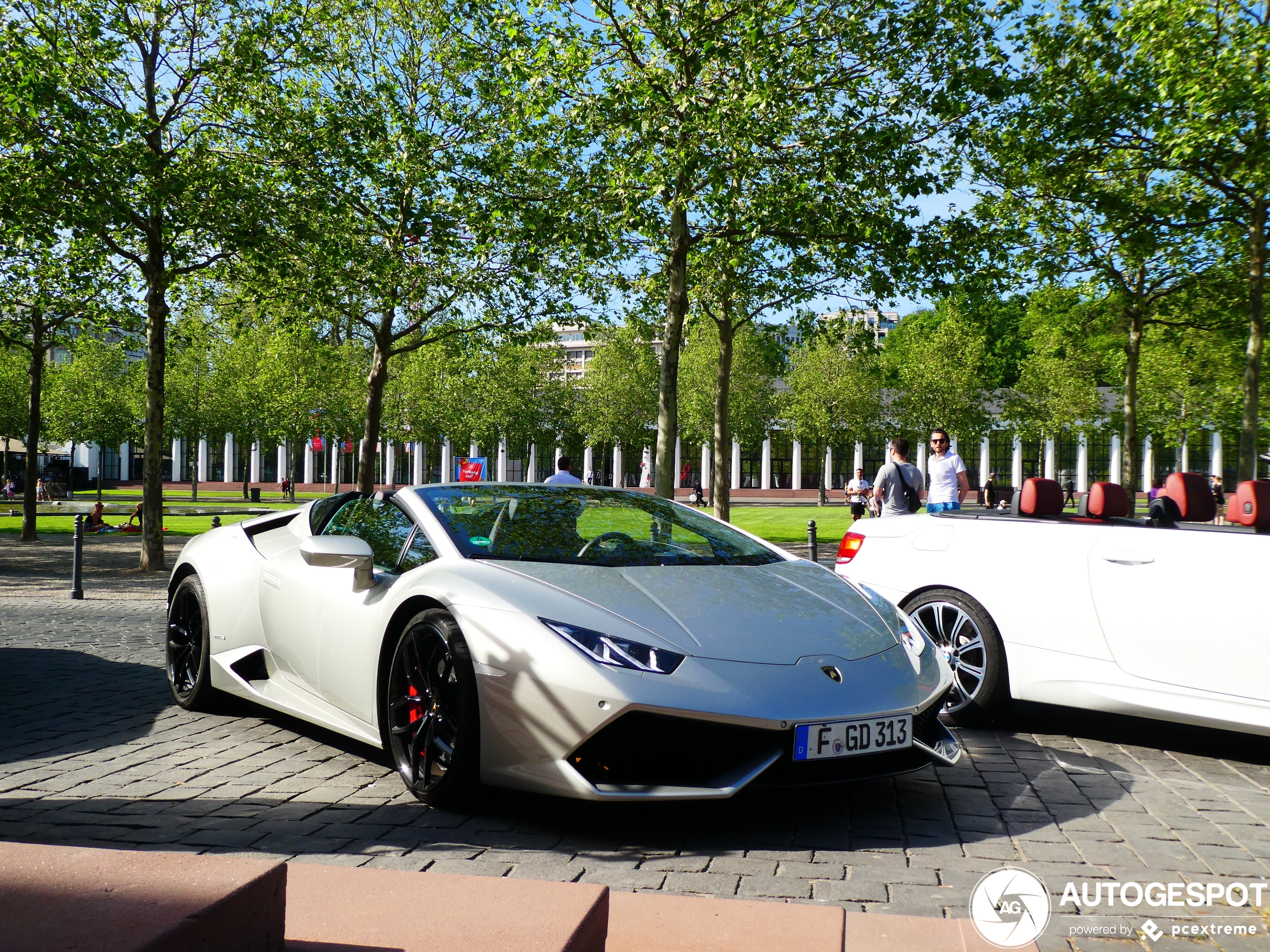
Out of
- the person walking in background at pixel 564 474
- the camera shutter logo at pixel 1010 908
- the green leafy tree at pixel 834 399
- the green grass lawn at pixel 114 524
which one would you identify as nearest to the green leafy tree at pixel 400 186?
the person walking in background at pixel 564 474

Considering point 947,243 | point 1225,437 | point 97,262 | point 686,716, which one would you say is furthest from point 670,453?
point 1225,437

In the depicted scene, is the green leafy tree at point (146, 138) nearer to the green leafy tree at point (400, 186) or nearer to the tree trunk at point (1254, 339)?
the green leafy tree at point (400, 186)

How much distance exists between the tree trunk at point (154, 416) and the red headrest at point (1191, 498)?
13.5 metres

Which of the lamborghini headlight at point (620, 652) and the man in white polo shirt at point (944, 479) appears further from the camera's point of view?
the man in white polo shirt at point (944, 479)

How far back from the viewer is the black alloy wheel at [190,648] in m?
5.89

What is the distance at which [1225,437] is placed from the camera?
31578mm

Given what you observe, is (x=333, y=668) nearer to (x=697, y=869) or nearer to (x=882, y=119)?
(x=697, y=869)

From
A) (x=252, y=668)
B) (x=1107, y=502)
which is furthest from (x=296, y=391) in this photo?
(x=1107, y=502)

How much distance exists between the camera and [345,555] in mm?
4629

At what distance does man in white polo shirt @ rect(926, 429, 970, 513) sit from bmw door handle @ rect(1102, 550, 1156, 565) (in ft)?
28.4

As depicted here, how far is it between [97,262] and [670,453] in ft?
30.3

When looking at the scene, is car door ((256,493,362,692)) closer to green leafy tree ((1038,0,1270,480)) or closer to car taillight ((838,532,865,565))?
car taillight ((838,532,865,565))

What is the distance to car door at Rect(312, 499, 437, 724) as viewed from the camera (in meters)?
4.60

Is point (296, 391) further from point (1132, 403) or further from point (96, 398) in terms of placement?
point (1132, 403)
